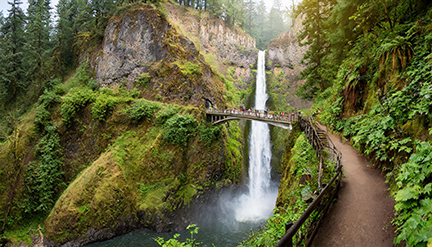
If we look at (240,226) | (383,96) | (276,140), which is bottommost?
(240,226)

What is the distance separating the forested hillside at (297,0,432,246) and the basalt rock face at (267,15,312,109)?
25.6m

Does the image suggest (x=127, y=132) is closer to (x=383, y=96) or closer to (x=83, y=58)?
(x=83, y=58)

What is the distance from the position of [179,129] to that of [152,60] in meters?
12.0

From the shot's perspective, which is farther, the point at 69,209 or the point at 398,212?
the point at 69,209

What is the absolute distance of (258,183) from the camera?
89.9ft

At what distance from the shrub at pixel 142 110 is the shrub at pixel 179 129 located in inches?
107

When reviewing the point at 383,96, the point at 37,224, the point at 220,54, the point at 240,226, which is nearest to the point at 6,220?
the point at 37,224

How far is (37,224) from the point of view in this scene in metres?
18.2

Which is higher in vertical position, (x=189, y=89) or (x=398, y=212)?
(x=189, y=89)

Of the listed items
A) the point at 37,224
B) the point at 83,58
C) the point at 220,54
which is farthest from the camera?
the point at 220,54

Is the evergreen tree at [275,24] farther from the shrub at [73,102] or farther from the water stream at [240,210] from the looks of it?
the shrub at [73,102]

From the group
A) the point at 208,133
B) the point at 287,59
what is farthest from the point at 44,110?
the point at 287,59

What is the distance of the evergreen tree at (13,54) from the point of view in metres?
25.9

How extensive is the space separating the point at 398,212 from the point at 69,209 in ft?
72.9
